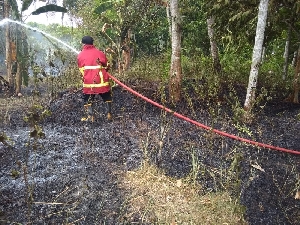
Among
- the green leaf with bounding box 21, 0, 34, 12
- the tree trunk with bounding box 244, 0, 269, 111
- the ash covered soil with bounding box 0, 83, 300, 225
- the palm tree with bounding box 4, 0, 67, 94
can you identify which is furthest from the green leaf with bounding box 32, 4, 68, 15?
the tree trunk with bounding box 244, 0, 269, 111

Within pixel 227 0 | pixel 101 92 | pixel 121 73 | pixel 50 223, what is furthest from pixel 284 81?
pixel 50 223

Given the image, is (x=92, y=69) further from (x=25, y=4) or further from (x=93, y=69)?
(x=25, y=4)

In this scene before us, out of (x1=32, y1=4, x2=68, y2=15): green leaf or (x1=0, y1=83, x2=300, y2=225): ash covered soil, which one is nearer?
(x1=0, y1=83, x2=300, y2=225): ash covered soil

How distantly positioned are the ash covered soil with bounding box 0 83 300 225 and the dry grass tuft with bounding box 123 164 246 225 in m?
0.12

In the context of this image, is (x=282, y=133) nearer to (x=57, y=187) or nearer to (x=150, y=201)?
(x=150, y=201)

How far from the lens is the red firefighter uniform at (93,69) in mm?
5910

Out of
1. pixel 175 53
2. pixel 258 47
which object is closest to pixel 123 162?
pixel 175 53

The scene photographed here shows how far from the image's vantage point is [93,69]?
5926 mm

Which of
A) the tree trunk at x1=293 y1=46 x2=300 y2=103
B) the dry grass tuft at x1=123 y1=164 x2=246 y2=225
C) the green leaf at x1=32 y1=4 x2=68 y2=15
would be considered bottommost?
the dry grass tuft at x1=123 y1=164 x2=246 y2=225

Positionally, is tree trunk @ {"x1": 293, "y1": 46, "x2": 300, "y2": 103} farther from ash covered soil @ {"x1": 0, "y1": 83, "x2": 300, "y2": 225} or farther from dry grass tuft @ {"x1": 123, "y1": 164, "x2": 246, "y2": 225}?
dry grass tuft @ {"x1": 123, "y1": 164, "x2": 246, "y2": 225}

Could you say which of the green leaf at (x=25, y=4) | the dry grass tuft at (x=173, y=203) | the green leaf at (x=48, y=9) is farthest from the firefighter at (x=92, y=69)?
the green leaf at (x=25, y=4)

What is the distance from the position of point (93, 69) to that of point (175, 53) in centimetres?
194

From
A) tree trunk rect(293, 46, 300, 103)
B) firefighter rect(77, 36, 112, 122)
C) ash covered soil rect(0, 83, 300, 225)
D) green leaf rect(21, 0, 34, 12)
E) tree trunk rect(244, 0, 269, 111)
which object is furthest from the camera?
green leaf rect(21, 0, 34, 12)

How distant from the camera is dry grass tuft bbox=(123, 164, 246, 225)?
11.3ft
